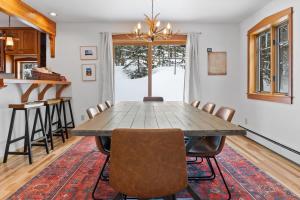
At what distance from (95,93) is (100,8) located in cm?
194

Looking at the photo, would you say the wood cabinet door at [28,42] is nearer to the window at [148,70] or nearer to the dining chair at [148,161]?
the window at [148,70]

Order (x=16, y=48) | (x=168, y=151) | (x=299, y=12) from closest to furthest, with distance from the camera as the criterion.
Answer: (x=168, y=151) < (x=299, y=12) < (x=16, y=48)

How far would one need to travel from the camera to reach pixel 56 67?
5.98 meters

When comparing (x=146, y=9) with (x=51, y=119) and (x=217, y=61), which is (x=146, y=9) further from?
(x=51, y=119)

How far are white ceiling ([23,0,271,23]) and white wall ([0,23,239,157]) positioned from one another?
0.82 ft

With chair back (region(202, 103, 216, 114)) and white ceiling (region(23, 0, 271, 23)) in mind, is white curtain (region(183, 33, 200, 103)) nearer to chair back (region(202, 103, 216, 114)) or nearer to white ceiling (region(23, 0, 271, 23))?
white ceiling (region(23, 0, 271, 23))

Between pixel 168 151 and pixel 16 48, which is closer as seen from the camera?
pixel 168 151

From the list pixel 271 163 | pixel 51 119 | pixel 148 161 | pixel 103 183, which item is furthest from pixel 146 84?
pixel 148 161

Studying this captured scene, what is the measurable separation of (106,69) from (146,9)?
165 cm

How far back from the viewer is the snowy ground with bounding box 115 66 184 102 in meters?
6.27

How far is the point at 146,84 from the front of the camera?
6.26 metres

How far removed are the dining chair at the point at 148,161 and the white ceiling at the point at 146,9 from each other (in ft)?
11.3

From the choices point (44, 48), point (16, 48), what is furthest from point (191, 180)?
point (16, 48)

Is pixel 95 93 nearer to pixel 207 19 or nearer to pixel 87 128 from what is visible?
pixel 207 19
